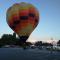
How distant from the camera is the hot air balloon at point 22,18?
56.9 metres

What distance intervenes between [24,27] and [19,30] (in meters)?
1.28

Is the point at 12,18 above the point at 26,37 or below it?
above

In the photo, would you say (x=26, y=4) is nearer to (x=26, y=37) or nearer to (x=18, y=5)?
(x=18, y=5)

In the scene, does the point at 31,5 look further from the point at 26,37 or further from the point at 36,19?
the point at 26,37

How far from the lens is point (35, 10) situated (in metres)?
58.2

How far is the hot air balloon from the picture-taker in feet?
187

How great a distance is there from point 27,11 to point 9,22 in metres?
4.70

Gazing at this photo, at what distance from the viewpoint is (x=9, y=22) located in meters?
58.1

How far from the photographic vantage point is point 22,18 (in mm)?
57062

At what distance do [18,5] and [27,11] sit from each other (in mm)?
2380

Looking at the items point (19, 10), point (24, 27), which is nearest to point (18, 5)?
point (19, 10)

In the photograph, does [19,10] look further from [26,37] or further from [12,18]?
[26,37]

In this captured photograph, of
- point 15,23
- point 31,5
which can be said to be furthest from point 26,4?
point 15,23

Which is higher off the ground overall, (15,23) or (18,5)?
(18,5)
